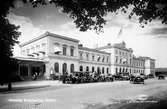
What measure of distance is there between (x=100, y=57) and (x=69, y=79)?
27892mm

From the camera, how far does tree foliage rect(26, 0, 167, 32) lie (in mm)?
5734

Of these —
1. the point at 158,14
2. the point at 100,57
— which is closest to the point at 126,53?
the point at 100,57

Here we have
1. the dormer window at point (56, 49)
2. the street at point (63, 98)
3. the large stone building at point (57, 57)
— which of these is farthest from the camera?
the dormer window at point (56, 49)

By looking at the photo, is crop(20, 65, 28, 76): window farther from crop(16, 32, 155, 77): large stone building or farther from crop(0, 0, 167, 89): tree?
crop(0, 0, 167, 89): tree

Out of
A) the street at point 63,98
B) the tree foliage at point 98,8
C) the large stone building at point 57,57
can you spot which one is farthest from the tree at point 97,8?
the large stone building at point 57,57

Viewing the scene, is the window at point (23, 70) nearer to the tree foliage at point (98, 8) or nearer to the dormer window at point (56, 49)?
the dormer window at point (56, 49)

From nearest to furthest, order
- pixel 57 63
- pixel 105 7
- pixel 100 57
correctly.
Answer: pixel 105 7 < pixel 57 63 < pixel 100 57

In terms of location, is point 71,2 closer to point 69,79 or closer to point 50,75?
point 69,79

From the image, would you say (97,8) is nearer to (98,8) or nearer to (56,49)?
(98,8)

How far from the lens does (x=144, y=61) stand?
3041 inches

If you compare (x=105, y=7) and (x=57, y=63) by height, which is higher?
(x=105, y=7)

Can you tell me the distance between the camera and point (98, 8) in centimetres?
626

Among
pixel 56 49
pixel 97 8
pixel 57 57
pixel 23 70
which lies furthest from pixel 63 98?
pixel 57 57

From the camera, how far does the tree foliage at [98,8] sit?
226 inches
